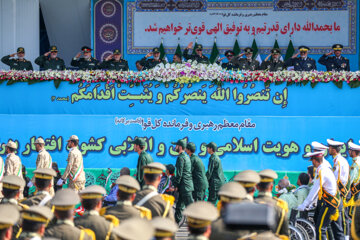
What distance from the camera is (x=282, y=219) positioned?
19.6 ft

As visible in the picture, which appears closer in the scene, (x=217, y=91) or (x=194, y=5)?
(x=217, y=91)

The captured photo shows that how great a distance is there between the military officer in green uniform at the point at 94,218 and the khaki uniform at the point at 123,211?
0.25m

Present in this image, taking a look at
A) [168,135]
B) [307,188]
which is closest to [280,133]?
[168,135]

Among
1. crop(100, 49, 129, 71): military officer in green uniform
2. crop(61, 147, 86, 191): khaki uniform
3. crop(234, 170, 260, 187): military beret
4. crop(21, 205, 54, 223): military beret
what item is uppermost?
crop(100, 49, 129, 71): military officer in green uniform

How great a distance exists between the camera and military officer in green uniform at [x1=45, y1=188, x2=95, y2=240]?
5.04m

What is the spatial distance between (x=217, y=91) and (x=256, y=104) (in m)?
0.83

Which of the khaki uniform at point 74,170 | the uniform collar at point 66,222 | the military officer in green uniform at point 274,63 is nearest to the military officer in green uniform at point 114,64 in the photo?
the military officer in green uniform at point 274,63

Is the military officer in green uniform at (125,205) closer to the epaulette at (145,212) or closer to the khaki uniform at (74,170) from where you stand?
the epaulette at (145,212)

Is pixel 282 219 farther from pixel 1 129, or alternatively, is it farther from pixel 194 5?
pixel 194 5

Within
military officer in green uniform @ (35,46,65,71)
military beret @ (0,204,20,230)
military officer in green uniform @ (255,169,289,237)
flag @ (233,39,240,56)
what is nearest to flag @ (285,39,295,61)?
flag @ (233,39,240,56)

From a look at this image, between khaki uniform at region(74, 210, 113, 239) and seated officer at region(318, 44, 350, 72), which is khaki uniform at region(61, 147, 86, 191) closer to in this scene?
khaki uniform at region(74, 210, 113, 239)

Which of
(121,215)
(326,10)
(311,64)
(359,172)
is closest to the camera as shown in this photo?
(121,215)

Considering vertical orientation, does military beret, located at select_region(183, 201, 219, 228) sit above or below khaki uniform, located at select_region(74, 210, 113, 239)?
above

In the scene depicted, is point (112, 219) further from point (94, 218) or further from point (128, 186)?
point (128, 186)
